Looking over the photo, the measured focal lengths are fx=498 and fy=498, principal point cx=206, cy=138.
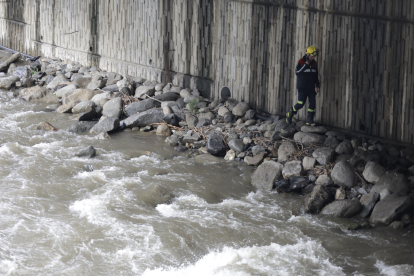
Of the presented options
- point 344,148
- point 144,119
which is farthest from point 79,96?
point 344,148

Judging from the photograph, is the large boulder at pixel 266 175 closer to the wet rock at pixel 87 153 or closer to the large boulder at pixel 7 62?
the wet rock at pixel 87 153

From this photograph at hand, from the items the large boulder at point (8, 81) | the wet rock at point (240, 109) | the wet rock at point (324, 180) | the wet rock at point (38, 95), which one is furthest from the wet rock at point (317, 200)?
the large boulder at point (8, 81)

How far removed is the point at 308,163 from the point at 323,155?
0.79 ft

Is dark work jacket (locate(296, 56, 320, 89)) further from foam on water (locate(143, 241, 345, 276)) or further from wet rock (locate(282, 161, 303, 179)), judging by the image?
foam on water (locate(143, 241, 345, 276))

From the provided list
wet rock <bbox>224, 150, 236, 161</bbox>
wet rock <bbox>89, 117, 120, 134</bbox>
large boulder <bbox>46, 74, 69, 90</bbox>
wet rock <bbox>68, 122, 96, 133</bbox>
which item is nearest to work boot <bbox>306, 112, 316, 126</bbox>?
wet rock <bbox>224, 150, 236, 161</bbox>

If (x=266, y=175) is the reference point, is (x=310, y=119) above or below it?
above

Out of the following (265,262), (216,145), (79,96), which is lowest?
(265,262)

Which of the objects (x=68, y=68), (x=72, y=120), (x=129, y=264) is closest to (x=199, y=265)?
(x=129, y=264)

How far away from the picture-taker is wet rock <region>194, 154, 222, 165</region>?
7.59 meters

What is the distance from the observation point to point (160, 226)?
5660mm

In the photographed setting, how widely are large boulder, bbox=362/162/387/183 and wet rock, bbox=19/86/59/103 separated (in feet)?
22.8

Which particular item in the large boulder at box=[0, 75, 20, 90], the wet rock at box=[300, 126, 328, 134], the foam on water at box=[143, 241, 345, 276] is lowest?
the foam on water at box=[143, 241, 345, 276]

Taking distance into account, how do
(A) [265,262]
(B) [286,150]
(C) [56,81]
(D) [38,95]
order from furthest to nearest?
(C) [56,81] < (D) [38,95] < (B) [286,150] < (A) [265,262]

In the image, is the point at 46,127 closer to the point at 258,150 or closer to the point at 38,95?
the point at 38,95
